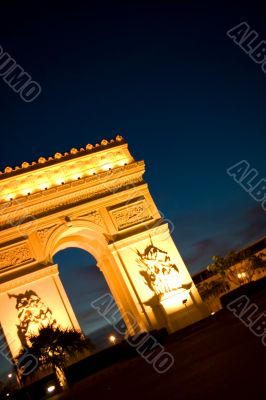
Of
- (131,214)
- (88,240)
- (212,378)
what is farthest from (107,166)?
(212,378)

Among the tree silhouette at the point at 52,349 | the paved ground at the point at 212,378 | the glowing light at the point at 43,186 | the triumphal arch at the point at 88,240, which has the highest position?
the glowing light at the point at 43,186

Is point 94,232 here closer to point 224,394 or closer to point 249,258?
point 249,258

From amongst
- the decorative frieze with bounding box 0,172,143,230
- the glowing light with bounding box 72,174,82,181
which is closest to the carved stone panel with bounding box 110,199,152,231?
the decorative frieze with bounding box 0,172,143,230

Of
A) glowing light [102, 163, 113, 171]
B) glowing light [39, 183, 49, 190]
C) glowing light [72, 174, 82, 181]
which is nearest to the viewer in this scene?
glowing light [39, 183, 49, 190]

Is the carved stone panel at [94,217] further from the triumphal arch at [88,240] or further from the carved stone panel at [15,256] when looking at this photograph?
the carved stone panel at [15,256]

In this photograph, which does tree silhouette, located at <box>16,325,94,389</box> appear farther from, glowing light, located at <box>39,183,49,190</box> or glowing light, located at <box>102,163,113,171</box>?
glowing light, located at <box>102,163,113,171</box>

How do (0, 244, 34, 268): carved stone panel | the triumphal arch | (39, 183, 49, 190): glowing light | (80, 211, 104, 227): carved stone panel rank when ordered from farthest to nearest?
(39, 183, 49, 190): glowing light, (80, 211, 104, 227): carved stone panel, (0, 244, 34, 268): carved stone panel, the triumphal arch

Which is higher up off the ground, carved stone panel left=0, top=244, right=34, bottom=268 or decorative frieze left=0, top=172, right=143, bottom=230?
decorative frieze left=0, top=172, right=143, bottom=230

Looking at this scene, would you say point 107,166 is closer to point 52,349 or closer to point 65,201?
point 65,201

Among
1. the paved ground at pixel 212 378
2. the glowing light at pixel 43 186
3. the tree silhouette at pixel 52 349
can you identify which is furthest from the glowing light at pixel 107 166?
the paved ground at pixel 212 378

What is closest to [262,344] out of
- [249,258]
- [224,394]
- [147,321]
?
[224,394]

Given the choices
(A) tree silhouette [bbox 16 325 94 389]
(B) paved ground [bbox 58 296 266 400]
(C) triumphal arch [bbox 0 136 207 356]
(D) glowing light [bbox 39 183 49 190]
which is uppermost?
(D) glowing light [bbox 39 183 49 190]

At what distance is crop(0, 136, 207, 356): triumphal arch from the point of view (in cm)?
1686

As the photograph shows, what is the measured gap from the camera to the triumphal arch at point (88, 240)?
55.3 feet
